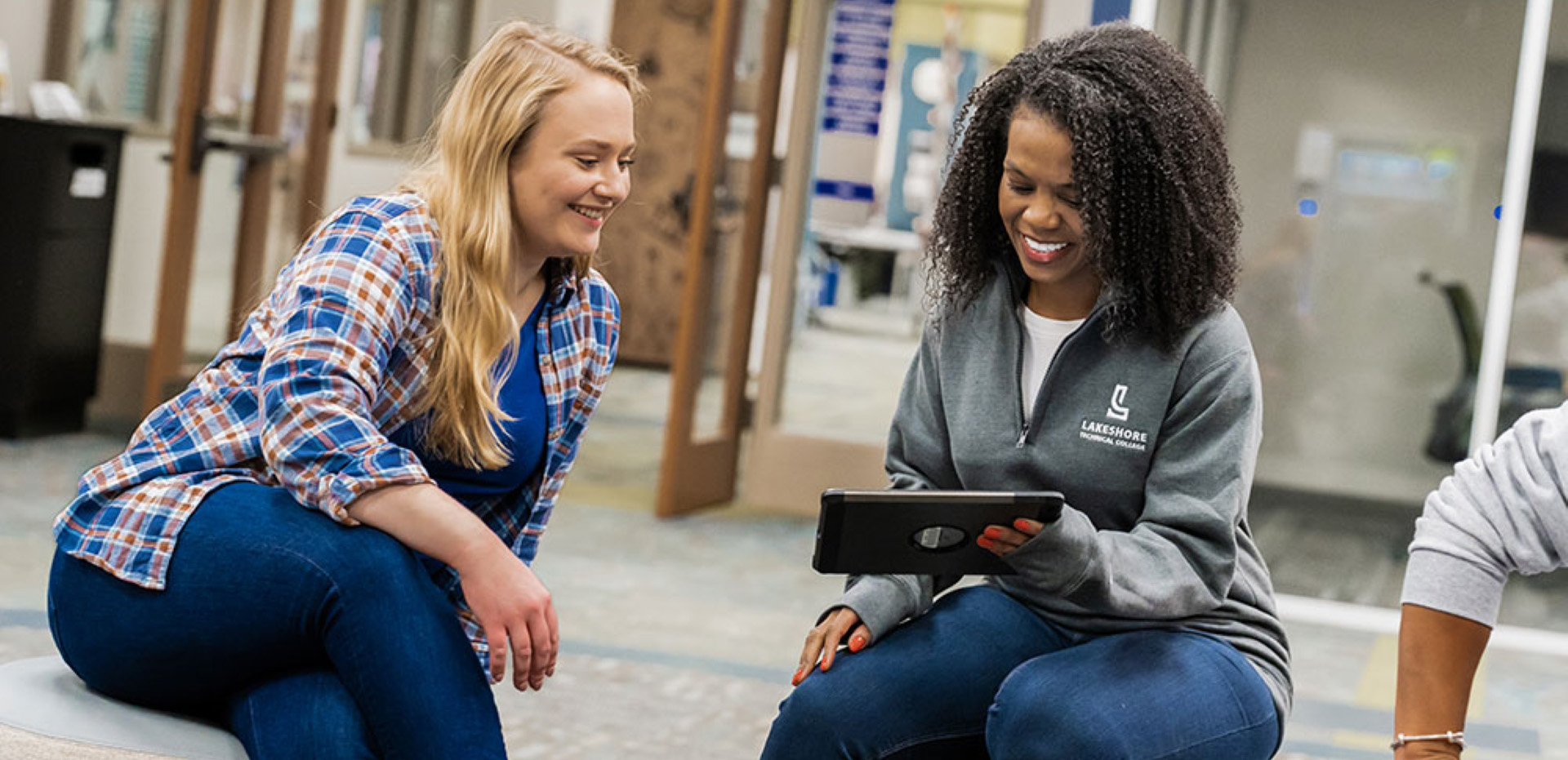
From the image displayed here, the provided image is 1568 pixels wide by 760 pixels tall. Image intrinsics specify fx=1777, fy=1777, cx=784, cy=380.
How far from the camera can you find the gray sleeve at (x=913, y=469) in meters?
1.84

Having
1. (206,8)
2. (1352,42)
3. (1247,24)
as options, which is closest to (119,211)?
(206,8)

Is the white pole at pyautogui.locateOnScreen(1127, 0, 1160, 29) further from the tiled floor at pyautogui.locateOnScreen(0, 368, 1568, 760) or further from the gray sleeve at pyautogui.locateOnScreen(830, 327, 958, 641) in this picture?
the gray sleeve at pyautogui.locateOnScreen(830, 327, 958, 641)

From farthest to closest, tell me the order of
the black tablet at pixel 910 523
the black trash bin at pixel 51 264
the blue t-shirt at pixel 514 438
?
the black trash bin at pixel 51 264 < the blue t-shirt at pixel 514 438 < the black tablet at pixel 910 523

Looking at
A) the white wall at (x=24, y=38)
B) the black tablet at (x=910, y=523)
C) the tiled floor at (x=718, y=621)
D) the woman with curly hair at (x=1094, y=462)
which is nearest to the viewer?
the black tablet at (x=910, y=523)

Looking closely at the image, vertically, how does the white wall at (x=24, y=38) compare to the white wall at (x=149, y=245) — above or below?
above

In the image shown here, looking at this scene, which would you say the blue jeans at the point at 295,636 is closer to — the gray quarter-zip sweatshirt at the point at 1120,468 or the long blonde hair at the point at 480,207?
the long blonde hair at the point at 480,207

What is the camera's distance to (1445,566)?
59.4 inches

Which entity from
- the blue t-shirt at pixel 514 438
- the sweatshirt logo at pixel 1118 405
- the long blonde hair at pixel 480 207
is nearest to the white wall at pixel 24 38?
the long blonde hair at pixel 480 207

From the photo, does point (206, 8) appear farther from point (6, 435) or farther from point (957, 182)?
point (957, 182)

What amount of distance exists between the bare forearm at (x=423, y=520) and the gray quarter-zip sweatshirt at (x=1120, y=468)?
0.41m

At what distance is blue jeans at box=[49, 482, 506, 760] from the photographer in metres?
1.62

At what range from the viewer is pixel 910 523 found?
163 centimetres

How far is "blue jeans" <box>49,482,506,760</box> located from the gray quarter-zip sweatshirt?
17.4 inches

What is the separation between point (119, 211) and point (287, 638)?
4.74 m
